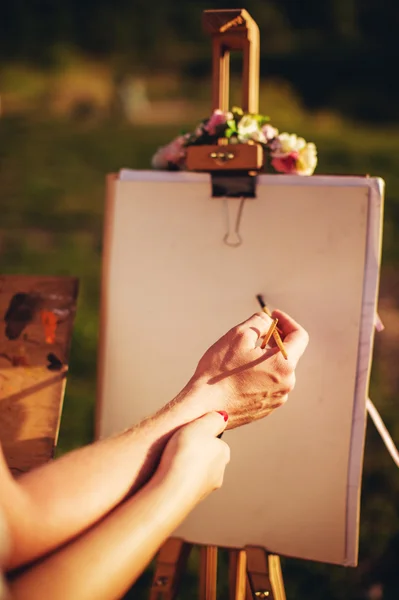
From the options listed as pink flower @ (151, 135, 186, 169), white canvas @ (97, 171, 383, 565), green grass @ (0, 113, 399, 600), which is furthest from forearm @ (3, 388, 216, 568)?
green grass @ (0, 113, 399, 600)

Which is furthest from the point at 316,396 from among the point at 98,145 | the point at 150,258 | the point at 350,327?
the point at 98,145

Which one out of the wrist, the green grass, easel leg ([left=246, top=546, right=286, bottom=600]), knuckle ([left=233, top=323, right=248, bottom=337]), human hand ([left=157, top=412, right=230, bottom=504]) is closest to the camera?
human hand ([left=157, top=412, right=230, bottom=504])

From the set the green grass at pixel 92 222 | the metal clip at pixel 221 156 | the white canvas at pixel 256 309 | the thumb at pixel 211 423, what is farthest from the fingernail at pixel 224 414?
the green grass at pixel 92 222

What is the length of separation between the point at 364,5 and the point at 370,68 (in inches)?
49.9

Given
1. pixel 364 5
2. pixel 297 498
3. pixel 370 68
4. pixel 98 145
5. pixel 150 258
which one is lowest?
pixel 297 498

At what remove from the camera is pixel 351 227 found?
1.43m

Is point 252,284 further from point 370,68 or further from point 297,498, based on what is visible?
point 370,68

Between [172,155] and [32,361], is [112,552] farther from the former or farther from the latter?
[172,155]

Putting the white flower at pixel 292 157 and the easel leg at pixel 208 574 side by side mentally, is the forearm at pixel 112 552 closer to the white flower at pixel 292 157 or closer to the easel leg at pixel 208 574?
the easel leg at pixel 208 574

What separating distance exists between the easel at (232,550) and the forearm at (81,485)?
21.2 inches

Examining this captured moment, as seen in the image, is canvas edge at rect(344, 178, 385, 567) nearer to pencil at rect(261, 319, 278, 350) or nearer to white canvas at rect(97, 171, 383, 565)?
white canvas at rect(97, 171, 383, 565)

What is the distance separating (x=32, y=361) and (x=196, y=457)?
1.77ft

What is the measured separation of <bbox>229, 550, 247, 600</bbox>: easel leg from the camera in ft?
4.99

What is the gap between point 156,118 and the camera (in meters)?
9.25
